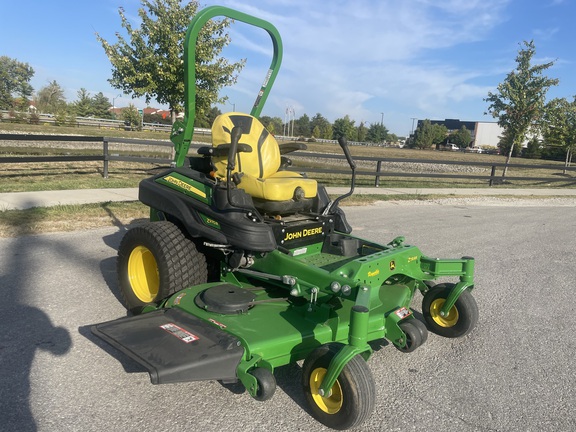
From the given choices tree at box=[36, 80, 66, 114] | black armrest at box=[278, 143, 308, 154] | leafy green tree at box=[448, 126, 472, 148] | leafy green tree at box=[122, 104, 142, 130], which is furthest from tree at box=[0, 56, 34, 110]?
black armrest at box=[278, 143, 308, 154]

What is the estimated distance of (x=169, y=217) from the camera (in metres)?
4.11

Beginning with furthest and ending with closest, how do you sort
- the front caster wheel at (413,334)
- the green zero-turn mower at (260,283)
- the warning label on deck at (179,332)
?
1. the front caster wheel at (413,334)
2. the warning label on deck at (179,332)
3. the green zero-turn mower at (260,283)

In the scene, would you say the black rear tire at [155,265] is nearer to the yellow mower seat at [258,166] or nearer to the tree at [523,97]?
the yellow mower seat at [258,166]

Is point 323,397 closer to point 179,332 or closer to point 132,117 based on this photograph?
point 179,332

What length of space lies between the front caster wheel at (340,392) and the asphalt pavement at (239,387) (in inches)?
4.2

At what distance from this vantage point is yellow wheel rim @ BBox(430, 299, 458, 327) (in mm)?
3661

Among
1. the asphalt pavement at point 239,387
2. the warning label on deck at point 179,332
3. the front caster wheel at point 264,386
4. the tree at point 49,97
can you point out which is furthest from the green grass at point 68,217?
the tree at point 49,97

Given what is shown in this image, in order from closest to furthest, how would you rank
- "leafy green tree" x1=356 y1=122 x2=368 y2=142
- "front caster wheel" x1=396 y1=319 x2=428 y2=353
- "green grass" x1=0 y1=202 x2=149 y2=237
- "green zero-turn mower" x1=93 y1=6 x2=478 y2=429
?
"green zero-turn mower" x1=93 y1=6 x2=478 y2=429
"front caster wheel" x1=396 y1=319 x2=428 y2=353
"green grass" x1=0 y1=202 x2=149 y2=237
"leafy green tree" x1=356 y1=122 x2=368 y2=142

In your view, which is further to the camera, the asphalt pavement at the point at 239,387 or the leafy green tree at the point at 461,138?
the leafy green tree at the point at 461,138

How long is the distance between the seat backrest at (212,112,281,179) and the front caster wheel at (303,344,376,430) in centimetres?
193

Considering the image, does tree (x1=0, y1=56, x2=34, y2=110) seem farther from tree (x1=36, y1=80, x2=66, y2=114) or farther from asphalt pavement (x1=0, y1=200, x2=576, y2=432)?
asphalt pavement (x1=0, y1=200, x2=576, y2=432)

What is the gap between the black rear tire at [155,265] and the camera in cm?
352

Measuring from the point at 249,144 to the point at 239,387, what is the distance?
81.1 inches

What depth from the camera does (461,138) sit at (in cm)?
9425
